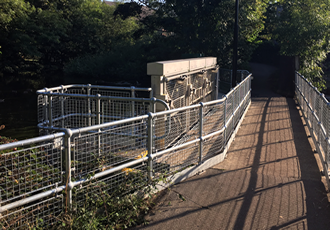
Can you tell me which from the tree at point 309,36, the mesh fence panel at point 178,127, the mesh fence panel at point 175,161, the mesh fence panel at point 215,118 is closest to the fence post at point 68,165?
the mesh fence panel at point 175,161

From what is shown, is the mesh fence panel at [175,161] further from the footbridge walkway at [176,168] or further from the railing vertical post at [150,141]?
the railing vertical post at [150,141]

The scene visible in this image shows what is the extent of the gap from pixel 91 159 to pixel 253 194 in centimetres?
271

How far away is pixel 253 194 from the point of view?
18.9 ft

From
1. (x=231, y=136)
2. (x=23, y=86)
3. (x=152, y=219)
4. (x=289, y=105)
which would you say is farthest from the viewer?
(x=23, y=86)

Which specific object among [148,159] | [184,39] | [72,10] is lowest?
[148,159]

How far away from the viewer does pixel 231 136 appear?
970 centimetres

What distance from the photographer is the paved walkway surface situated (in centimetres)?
480

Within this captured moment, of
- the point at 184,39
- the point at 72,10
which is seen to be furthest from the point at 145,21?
the point at 72,10

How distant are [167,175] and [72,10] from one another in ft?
158

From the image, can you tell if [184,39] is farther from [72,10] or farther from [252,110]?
[72,10]

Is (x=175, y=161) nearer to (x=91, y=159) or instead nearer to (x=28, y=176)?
(x=91, y=159)

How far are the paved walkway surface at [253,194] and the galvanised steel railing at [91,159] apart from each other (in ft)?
1.58

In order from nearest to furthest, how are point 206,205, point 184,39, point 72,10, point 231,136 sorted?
point 206,205 → point 231,136 → point 184,39 → point 72,10

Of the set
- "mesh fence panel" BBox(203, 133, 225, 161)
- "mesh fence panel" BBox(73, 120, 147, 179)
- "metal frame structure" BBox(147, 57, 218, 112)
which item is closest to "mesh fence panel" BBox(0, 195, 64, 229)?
"mesh fence panel" BBox(73, 120, 147, 179)
